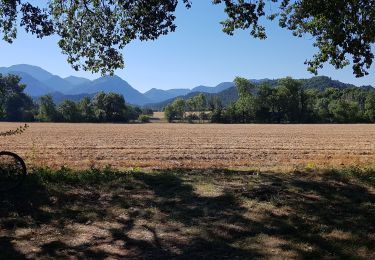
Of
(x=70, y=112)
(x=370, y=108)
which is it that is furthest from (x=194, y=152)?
(x=70, y=112)

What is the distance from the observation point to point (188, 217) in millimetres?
7055

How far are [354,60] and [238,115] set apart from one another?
10952 cm

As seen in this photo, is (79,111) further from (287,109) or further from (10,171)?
(10,171)

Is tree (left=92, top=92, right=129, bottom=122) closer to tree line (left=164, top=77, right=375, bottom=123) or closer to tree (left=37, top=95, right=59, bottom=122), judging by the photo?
tree (left=37, top=95, right=59, bottom=122)

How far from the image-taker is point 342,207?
7457mm

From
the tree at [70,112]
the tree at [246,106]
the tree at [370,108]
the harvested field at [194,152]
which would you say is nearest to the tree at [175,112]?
the tree at [246,106]

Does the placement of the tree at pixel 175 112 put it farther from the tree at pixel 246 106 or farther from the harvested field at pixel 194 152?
the harvested field at pixel 194 152

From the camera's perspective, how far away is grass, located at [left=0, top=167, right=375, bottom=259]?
5.69m

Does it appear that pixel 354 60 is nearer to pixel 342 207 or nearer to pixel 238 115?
pixel 342 207

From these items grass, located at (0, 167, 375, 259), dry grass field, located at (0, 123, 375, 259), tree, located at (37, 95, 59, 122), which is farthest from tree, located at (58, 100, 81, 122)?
grass, located at (0, 167, 375, 259)

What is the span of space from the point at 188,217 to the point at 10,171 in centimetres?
406

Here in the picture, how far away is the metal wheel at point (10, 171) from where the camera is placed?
8.40m

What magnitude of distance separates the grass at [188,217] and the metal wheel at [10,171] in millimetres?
217

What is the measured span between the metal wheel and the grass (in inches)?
8.5
